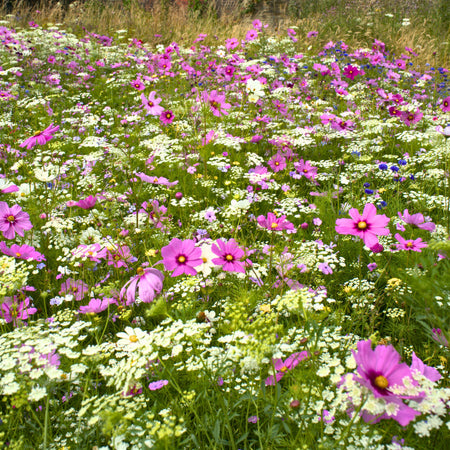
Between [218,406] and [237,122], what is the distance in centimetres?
261

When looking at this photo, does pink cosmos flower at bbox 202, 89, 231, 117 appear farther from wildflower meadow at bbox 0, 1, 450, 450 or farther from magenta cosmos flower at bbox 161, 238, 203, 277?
magenta cosmos flower at bbox 161, 238, 203, 277

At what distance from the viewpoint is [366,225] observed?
1.42 m

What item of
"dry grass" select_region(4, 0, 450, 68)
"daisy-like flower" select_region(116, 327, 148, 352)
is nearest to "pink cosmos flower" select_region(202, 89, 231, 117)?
"daisy-like flower" select_region(116, 327, 148, 352)

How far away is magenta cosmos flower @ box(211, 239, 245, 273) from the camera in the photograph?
140 centimetres

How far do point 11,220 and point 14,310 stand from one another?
0.52 meters

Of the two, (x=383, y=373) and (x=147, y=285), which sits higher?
(x=383, y=373)

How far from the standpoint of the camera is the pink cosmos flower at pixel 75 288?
65.6 inches

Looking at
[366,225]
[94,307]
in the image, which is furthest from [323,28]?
[94,307]

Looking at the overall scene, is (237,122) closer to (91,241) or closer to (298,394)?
(91,241)

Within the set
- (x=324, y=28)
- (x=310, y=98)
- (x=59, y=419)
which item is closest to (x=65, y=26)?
(x=324, y=28)

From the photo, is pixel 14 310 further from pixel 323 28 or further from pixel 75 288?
pixel 323 28

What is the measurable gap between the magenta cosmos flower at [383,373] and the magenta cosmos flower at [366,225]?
0.66 m

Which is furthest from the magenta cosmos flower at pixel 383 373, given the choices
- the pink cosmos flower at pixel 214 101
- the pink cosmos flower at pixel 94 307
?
the pink cosmos flower at pixel 214 101

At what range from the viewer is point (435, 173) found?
221 cm
